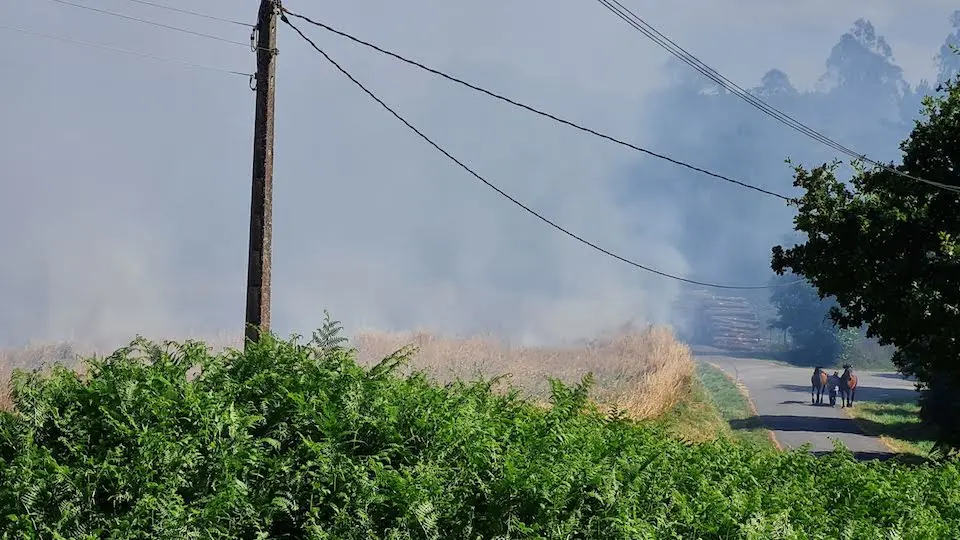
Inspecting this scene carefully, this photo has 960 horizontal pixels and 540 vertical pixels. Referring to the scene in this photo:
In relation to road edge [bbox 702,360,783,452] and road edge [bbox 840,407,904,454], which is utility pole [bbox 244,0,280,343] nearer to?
road edge [bbox 702,360,783,452]

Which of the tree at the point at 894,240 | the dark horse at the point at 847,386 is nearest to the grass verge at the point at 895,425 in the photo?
the dark horse at the point at 847,386

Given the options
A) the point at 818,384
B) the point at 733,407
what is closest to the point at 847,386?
the point at 818,384

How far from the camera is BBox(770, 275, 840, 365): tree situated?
339 feet

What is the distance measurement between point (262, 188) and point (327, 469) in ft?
20.5

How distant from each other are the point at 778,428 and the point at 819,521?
33.6 metres

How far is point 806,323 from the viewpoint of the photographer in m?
112

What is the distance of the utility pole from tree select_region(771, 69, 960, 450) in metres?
14.7

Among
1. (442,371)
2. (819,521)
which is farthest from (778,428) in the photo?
(819,521)

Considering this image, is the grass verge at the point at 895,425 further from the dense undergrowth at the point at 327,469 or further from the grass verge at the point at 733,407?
the dense undergrowth at the point at 327,469

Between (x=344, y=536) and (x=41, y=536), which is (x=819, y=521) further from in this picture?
(x=41, y=536)

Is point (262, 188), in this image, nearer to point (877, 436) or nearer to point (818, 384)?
point (877, 436)

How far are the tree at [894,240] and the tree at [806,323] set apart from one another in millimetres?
78544

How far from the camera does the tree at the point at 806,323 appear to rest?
103 m

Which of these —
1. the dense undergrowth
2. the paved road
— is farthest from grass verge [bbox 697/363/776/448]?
the dense undergrowth
